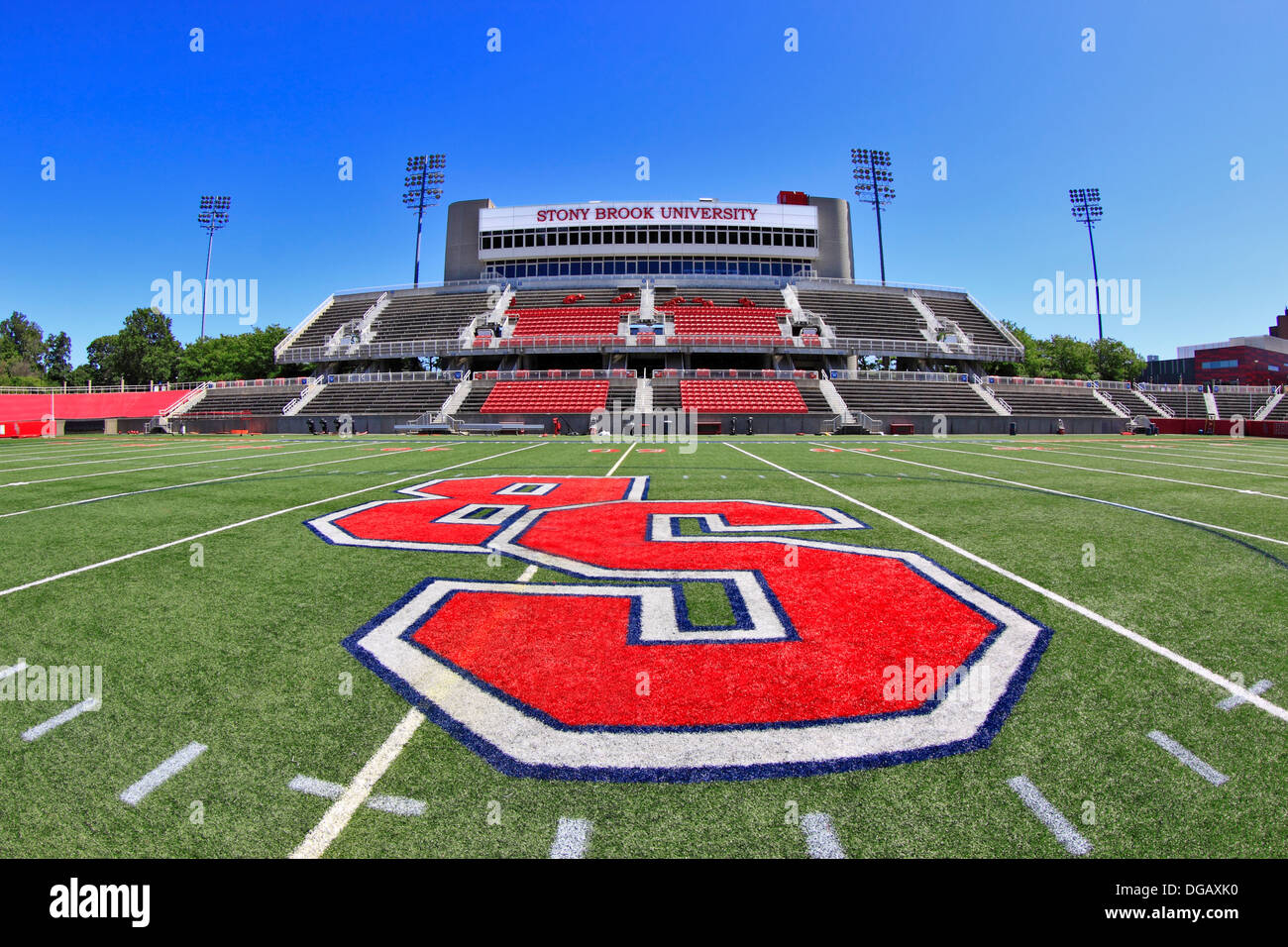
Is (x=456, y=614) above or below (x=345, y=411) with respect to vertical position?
below

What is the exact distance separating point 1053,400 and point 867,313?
18.2 metres

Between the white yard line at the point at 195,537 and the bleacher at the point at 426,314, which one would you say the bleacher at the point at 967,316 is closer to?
the bleacher at the point at 426,314

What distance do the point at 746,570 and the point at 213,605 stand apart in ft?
14.1

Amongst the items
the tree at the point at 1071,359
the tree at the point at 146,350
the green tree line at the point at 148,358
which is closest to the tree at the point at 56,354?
the green tree line at the point at 148,358

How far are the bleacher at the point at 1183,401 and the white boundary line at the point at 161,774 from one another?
61.9 m

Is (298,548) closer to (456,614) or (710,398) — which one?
(456,614)

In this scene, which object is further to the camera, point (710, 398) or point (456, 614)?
point (710, 398)

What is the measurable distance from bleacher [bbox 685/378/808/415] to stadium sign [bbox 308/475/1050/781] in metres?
35.4

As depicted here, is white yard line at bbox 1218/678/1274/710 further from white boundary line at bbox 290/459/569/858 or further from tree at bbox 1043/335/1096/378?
tree at bbox 1043/335/1096/378

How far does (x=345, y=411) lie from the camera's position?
44.2m

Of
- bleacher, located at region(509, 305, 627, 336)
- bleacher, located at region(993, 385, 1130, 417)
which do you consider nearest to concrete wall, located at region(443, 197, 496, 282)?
bleacher, located at region(509, 305, 627, 336)

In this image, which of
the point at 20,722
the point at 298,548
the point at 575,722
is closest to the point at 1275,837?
the point at 575,722

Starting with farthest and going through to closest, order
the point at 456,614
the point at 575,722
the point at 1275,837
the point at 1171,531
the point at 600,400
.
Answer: the point at 600,400 → the point at 1171,531 → the point at 456,614 → the point at 575,722 → the point at 1275,837

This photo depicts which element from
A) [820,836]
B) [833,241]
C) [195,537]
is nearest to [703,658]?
[820,836]
